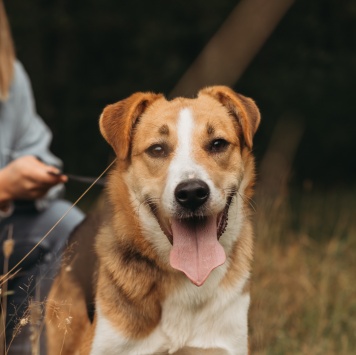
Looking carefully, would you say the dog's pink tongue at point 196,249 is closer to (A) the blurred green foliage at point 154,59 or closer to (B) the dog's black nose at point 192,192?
(B) the dog's black nose at point 192,192

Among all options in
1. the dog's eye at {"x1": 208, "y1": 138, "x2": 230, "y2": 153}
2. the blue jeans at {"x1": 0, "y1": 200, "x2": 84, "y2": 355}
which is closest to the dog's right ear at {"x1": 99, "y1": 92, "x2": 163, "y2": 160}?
the dog's eye at {"x1": 208, "y1": 138, "x2": 230, "y2": 153}

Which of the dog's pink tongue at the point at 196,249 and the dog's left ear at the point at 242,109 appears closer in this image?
the dog's pink tongue at the point at 196,249

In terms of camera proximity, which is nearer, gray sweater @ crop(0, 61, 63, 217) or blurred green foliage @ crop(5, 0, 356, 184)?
gray sweater @ crop(0, 61, 63, 217)

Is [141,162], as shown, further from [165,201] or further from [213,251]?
[213,251]

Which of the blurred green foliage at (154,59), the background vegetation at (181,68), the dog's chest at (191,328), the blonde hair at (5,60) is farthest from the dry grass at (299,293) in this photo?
the blurred green foliage at (154,59)

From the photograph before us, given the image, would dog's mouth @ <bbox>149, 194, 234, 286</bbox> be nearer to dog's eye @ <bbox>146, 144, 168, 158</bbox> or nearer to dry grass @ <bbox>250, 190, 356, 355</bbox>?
dog's eye @ <bbox>146, 144, 168, 158</bbox>

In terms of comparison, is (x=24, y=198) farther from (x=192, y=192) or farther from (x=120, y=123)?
(x=192, y=192)

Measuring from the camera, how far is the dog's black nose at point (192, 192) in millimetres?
2836

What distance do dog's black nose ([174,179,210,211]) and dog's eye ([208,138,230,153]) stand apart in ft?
1.06

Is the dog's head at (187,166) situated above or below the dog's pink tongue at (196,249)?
above

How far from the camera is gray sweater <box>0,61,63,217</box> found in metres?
4.30

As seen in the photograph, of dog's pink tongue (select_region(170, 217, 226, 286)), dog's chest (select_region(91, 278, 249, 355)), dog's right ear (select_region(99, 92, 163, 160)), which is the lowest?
dog's chest (select_region(91, 278, 249, 355))

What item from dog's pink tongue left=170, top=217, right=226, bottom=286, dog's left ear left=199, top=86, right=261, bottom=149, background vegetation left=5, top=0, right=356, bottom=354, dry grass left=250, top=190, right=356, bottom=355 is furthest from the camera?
background vegetation left=5, top=0, right=356, bottom=354

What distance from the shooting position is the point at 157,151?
10.3 feet
